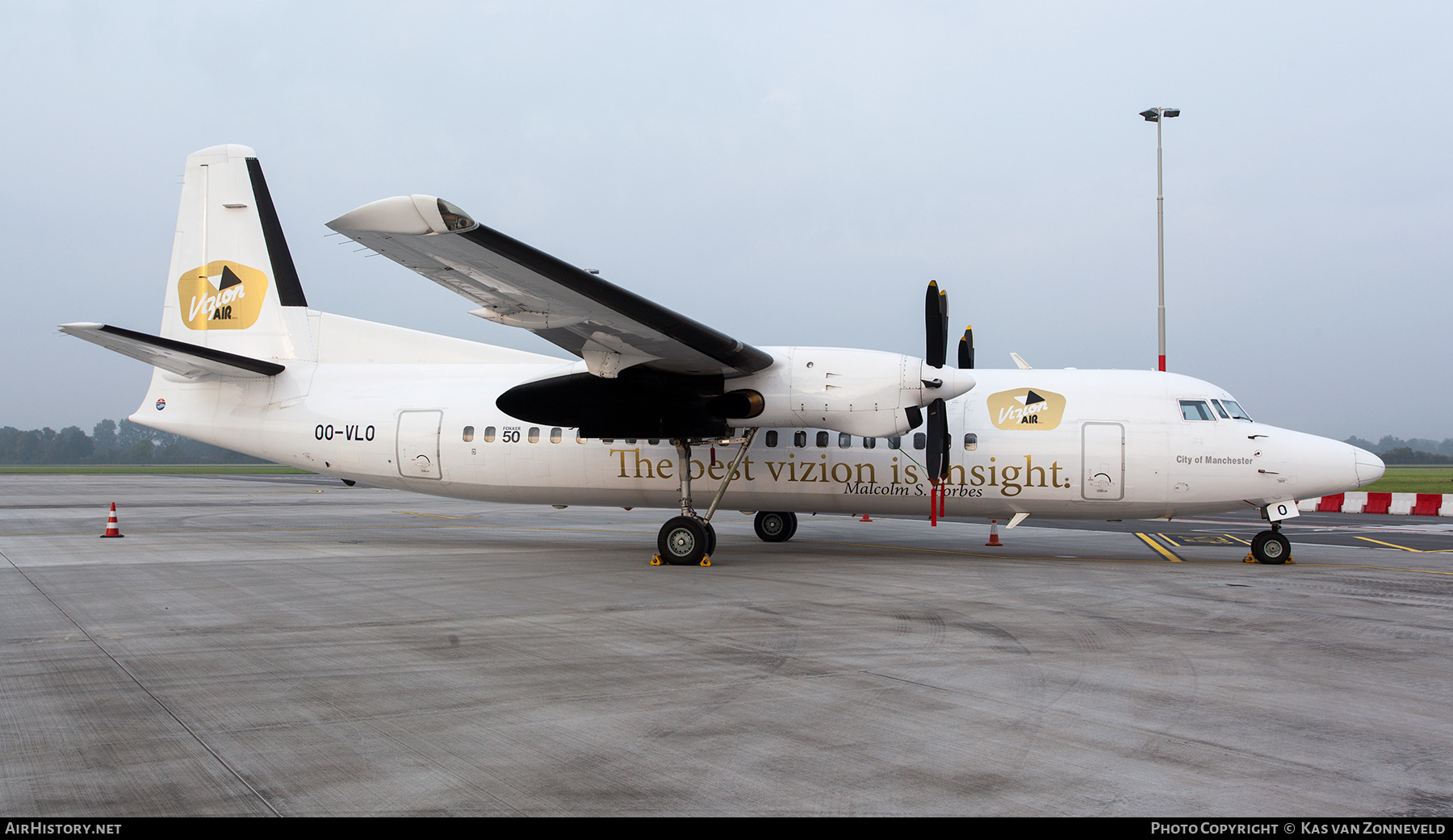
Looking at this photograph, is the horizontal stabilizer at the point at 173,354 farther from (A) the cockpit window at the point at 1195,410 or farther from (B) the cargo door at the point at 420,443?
(A) the cockpit window at the point at 1195,410

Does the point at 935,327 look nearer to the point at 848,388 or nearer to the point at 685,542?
the point at 848,388

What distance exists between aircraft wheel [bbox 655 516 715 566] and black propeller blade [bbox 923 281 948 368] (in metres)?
4.08

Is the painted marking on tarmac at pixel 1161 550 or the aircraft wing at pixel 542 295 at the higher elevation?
the aircraft wing at pixel 542 295

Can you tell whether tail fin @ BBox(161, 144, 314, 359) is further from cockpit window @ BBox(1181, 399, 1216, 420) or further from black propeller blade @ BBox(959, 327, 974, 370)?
cockpit window @ BBox(1181, 399, 1216, 420)

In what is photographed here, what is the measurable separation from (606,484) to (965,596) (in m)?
6.52

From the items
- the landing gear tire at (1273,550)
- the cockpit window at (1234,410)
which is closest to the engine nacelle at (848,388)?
the cockpit window at (1234,410)

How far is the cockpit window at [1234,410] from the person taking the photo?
13266 millimetres

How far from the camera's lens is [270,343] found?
15.6m

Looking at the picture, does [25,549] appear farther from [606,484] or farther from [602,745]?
[602,745]

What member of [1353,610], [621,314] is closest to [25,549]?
[621,314]

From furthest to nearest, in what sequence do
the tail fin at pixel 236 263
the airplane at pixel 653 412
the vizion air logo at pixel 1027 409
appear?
the tail fin at pixel 236 263
the vizion air logo at pixel 1027 409
the airplane at pixel 653 412

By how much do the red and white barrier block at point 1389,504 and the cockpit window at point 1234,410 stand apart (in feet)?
42.8

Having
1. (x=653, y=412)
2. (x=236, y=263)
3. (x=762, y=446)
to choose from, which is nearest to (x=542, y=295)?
(x=653, y=412)
